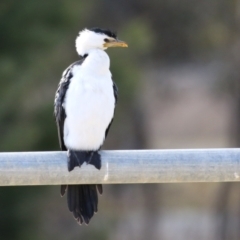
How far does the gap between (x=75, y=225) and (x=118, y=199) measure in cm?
253

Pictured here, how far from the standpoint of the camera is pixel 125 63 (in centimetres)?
802

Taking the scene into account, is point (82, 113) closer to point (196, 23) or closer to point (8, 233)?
point (8, 233)

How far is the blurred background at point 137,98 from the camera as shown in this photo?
7.05m

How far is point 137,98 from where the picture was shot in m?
9.80

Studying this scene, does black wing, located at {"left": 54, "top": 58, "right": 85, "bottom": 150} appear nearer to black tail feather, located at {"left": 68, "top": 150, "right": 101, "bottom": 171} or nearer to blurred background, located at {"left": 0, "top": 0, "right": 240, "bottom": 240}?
black tail feather, located at {"left": 68, "top": 150, "right": 101, "bottom": 171}

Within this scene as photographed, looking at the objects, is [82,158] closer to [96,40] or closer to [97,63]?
[97,63]

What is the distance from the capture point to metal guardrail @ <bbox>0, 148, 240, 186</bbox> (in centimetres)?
264

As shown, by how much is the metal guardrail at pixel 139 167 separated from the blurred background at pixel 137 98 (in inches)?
155

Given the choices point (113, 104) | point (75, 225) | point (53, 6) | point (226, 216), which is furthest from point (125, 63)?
point (113, 104)

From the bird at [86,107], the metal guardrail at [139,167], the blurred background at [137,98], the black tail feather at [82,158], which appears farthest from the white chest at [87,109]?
the blurred background at [137,98]

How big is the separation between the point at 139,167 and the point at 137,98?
7.12 meters

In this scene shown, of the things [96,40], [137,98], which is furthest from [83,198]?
[137,98]

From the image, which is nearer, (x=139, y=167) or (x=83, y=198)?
(x=139, y=167)

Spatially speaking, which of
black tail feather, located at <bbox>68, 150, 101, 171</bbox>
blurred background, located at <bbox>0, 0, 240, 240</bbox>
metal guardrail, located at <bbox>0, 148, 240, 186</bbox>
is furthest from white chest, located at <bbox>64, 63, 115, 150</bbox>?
blurred background, located at <bbox>0, 0, 240, 240</bbox>
